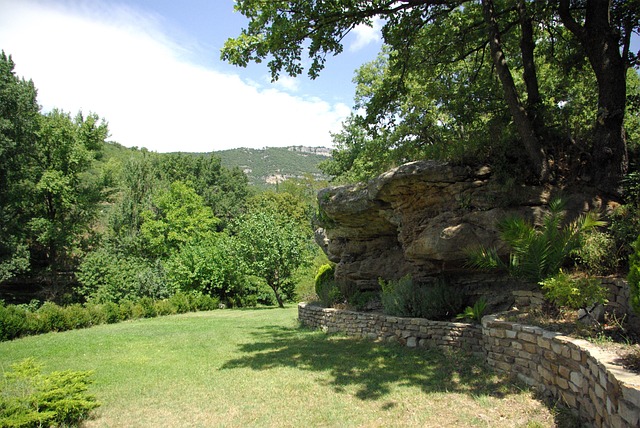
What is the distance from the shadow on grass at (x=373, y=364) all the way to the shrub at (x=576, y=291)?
1.37 meters

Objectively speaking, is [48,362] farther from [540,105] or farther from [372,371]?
[540,105]

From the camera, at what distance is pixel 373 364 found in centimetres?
700

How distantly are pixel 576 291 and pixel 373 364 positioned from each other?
3.60 metres

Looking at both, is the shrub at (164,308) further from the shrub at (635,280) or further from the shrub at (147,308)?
the shrub at (635,280)

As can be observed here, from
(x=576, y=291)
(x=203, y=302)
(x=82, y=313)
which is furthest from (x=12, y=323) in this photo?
(x=576, y=291)

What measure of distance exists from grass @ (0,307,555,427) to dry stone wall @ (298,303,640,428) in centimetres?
28

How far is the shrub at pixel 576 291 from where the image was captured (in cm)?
473

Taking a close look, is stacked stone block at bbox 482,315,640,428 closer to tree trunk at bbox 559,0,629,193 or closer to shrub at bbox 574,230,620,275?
shrub at bbox 574,230,620,275

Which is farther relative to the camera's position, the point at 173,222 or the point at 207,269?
the point at 173,222

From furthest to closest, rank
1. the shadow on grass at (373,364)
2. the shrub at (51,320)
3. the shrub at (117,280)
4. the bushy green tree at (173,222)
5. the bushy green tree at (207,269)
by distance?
the bushy green tree at (173,222), the bushy green tree at (207,269), the shrub at (117,280), the shrub at (51,320), the shadow on grass at (373,364)

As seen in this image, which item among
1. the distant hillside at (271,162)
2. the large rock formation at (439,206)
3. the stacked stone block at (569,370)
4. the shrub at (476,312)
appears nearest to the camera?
the stacked stone block at (569,370)

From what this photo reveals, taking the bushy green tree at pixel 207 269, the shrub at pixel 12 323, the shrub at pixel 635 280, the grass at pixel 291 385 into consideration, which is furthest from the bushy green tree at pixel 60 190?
the shrub at pixel 635 280

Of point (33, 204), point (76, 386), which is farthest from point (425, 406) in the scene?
point (33, 204)

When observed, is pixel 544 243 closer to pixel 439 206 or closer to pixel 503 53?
pixel 439 206
